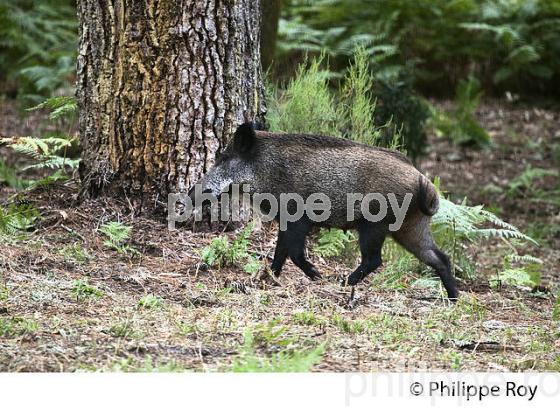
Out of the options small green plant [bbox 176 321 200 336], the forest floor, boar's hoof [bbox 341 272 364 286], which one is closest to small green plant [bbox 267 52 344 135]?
the forest floor

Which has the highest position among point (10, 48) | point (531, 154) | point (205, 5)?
point (205, 5)

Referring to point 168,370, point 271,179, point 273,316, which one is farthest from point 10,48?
point 168,370

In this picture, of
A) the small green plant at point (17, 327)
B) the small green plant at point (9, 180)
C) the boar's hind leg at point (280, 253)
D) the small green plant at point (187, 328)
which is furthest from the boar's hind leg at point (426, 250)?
the small green plant at point (9, 180)

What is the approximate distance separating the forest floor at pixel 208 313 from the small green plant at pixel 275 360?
0.01 metres

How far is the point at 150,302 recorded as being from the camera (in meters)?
5.38

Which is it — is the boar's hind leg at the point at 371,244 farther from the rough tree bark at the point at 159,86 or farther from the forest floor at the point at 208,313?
the rough tree bark at the point at 159,86

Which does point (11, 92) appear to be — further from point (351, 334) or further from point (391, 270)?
point (351, 334)

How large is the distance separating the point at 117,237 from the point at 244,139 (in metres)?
1.29

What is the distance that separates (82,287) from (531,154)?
9.90 meters

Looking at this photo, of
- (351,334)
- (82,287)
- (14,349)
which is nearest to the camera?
(14,349)

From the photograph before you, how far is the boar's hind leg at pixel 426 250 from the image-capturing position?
652 cm

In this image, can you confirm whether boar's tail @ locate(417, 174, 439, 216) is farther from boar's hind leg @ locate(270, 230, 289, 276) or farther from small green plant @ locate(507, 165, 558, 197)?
small green plant @ locate(507, 165, 558, 197)

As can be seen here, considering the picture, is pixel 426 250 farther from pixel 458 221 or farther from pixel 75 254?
pixel 75 254

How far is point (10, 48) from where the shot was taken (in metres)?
14.8
